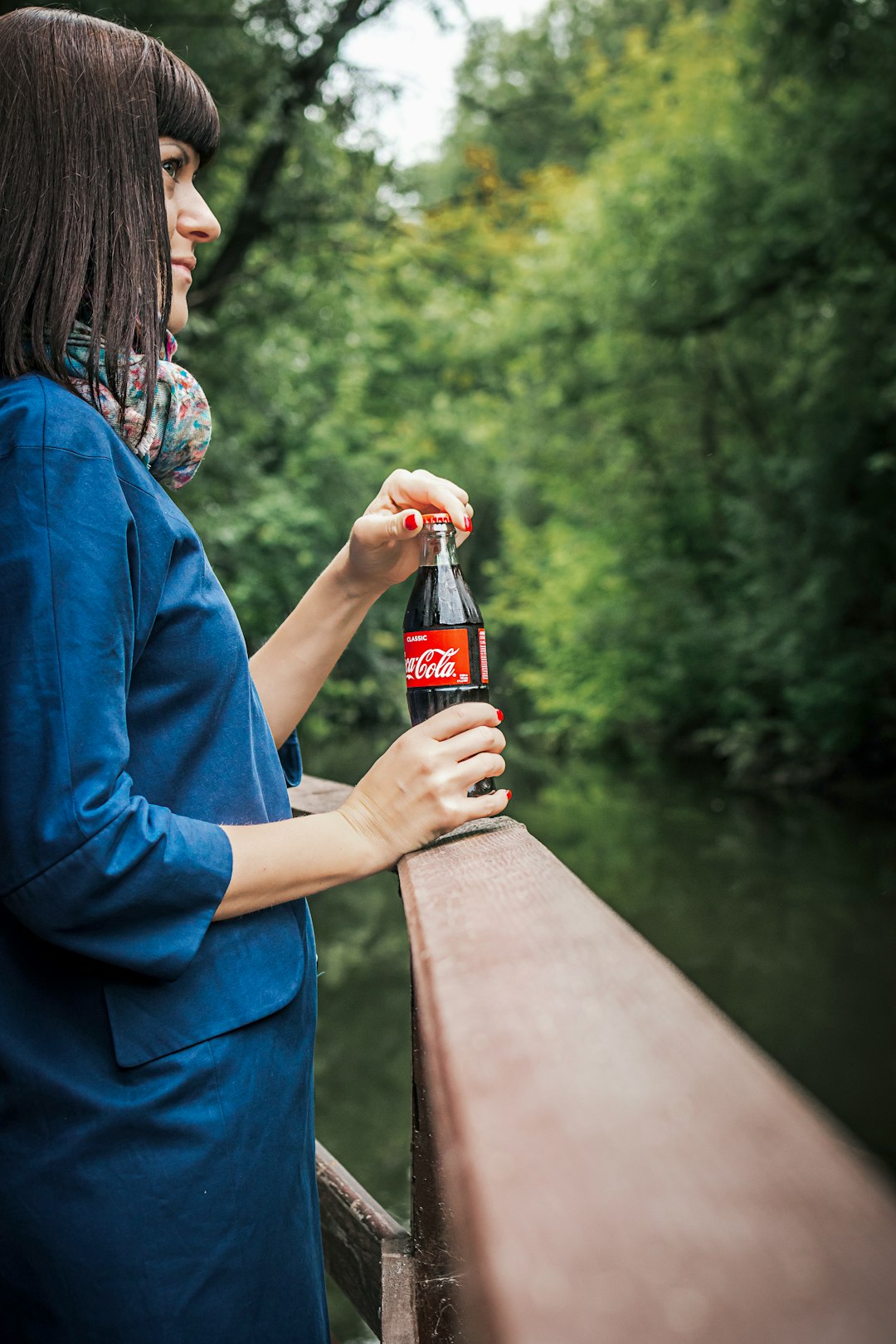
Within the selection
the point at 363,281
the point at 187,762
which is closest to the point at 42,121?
the point at 187,762

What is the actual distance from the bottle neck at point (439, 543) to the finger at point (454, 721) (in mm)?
368

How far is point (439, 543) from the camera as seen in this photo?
4.86ft

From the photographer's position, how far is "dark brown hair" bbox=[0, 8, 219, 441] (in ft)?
3.47

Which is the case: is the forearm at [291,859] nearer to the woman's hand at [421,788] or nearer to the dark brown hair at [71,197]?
the woman's hand at [421,788]

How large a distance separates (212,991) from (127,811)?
25 centimetres

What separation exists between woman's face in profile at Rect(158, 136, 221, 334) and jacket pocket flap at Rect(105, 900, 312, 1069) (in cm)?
67

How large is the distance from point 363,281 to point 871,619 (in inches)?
276

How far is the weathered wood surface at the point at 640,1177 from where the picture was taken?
0.37 m

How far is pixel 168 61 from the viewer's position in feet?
3.82

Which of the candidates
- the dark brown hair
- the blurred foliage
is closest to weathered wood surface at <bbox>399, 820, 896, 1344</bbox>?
the dark brown hair

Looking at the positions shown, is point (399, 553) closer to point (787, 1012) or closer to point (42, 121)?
point (42, 121)

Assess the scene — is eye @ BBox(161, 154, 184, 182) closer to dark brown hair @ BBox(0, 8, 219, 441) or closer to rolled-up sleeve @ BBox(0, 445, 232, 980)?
dark brown hair @ BBox(0, 8, 219, 441)

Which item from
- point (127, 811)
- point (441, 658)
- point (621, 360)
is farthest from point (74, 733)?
point (621, 360)

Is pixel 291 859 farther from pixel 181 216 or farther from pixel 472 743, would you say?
pixel 181 216
